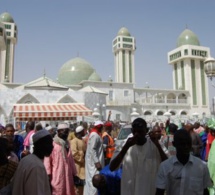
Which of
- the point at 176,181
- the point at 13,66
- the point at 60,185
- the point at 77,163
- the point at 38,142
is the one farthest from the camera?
the point at 13,66

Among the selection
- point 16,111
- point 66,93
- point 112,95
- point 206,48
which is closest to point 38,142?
point 16,111

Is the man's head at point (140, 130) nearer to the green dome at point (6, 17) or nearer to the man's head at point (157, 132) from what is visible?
the man's head at point (157, 132)

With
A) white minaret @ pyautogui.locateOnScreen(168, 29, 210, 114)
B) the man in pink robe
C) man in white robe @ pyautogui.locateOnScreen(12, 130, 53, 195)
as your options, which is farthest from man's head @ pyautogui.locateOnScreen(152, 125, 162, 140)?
white minaret @ pyautogui.locateOnScreen(168, 29, 210, 114)

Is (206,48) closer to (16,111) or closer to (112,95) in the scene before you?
(112,95)

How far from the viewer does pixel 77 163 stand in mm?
5277

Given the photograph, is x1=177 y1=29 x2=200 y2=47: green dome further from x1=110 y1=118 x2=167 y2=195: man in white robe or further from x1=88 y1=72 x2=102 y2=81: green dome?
x1=110 y1=118 x2=167 y2=195: man in white robe

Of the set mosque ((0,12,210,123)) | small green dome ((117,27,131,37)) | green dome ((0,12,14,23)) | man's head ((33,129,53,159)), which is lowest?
man's head ((33,129,53,159))

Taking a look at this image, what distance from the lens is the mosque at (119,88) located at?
26141 mm

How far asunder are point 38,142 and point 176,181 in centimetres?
138

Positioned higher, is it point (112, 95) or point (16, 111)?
point (112, 95)

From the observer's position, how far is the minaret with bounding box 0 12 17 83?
4747 cm

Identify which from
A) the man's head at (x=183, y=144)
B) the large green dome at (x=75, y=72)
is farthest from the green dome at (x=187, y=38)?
the man's head at (x=183, y=144)

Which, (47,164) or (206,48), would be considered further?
(206,48)

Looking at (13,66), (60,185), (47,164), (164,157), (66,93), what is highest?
(13,66)
